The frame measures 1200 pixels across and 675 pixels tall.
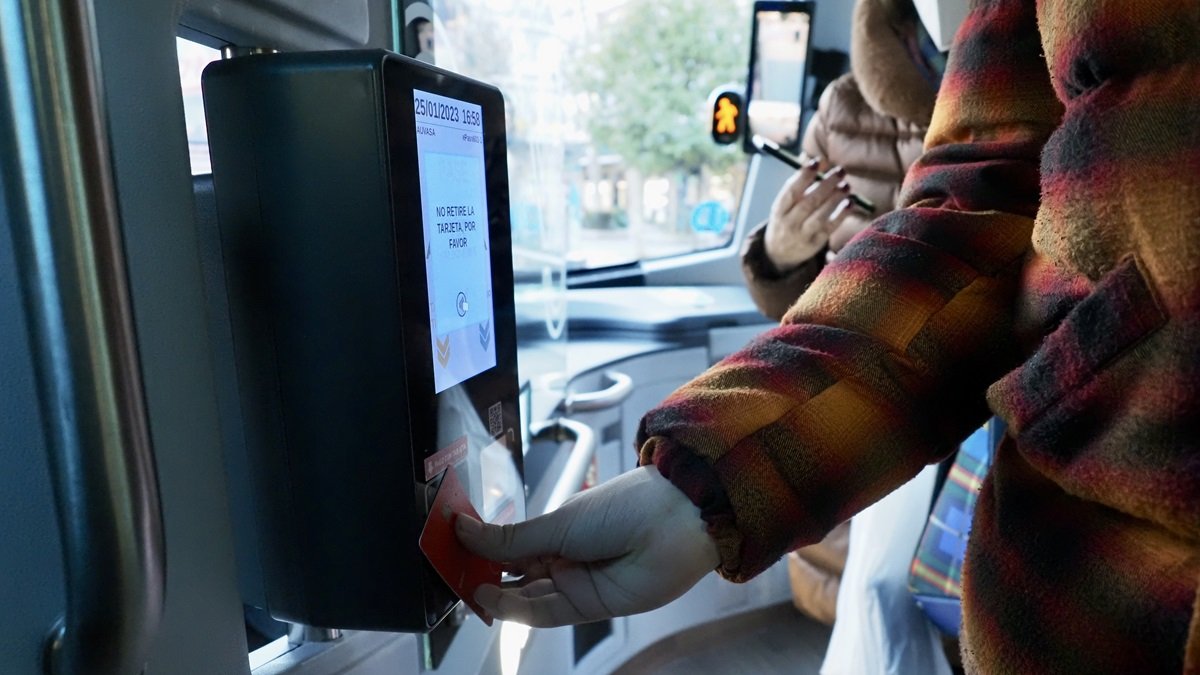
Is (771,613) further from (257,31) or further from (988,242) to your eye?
(257,31)

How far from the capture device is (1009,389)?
0.47 meters

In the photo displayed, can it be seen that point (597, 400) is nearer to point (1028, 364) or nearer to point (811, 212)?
point (811, 212)

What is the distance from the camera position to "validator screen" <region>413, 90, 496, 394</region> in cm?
50

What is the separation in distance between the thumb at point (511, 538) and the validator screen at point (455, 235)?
0.31ft

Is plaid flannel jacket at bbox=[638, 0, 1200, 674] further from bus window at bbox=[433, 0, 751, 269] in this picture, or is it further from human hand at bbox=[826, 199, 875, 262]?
bus window at bbox=[433, 0, 751, 269]

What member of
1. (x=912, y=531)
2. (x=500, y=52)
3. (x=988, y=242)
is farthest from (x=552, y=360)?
(x=988, y=242)

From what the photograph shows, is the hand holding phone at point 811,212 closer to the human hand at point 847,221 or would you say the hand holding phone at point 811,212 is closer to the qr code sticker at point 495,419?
the human hand at point 847,221

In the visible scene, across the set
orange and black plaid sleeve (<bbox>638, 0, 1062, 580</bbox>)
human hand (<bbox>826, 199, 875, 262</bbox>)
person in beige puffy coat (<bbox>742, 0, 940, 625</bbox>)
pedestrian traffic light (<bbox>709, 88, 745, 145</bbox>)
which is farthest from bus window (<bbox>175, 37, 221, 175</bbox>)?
pedestrian traffic light (<bbox>709, 88, 745, 145</bbox>)

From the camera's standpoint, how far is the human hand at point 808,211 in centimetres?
159

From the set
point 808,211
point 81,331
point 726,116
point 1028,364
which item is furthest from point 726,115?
point 81,331

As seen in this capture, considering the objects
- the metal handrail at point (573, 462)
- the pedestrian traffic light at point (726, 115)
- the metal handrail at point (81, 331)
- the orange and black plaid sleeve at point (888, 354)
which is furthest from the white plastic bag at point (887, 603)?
the metal handrail at point (81, 331)

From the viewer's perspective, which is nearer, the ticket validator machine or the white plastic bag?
the ticket validator machine

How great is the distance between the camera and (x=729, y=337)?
7.45ft

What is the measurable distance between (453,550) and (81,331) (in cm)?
28
